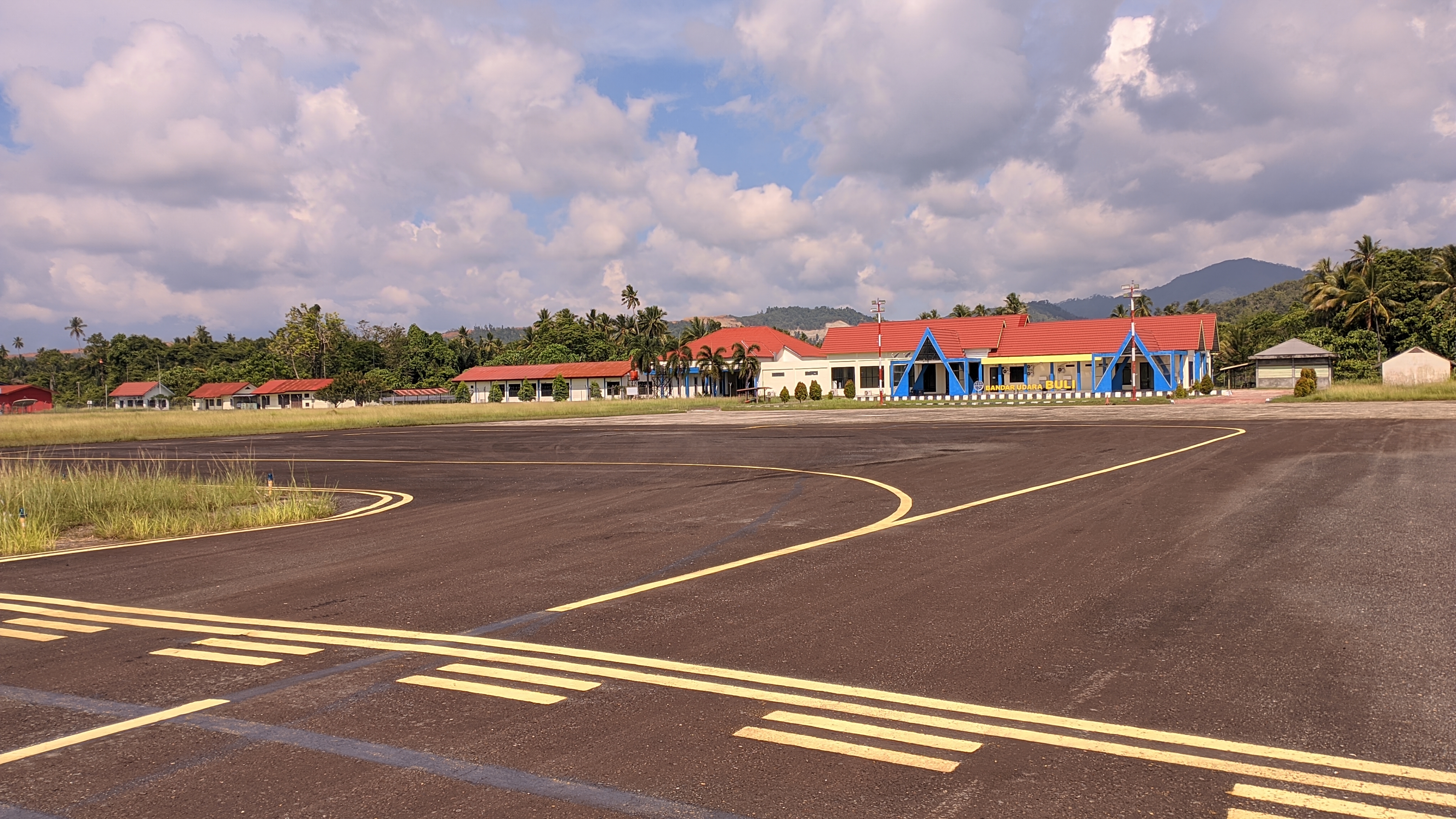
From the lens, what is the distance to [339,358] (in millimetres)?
119188

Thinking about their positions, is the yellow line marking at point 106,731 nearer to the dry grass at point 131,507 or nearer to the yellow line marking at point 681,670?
the yellow line marking at point 681,670

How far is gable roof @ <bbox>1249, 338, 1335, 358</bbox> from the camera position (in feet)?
206

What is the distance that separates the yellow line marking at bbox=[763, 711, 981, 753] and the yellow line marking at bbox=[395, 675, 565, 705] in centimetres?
131

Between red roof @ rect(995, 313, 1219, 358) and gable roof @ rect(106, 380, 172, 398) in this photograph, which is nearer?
red roof @ rect(995, 313, 1219, 358)

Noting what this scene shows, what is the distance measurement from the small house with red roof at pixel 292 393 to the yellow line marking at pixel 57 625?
103625 millimetres

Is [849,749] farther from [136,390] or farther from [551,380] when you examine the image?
[136,390]

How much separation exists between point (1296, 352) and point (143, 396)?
5259 inches

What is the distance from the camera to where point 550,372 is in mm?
98375

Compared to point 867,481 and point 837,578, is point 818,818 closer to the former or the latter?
point 837,578

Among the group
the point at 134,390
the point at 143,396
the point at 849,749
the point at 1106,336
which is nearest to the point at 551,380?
the point at 1106,336

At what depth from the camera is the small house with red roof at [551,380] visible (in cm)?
9412

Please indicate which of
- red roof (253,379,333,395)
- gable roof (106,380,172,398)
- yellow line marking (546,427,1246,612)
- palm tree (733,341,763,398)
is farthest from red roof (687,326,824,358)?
gable roof (106,380,172,398)

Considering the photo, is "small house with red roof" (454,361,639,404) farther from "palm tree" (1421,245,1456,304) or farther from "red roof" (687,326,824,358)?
"palm tree" (1421,245,1456,304)

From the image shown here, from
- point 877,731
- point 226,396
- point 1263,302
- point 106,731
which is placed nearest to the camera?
point 877,731
